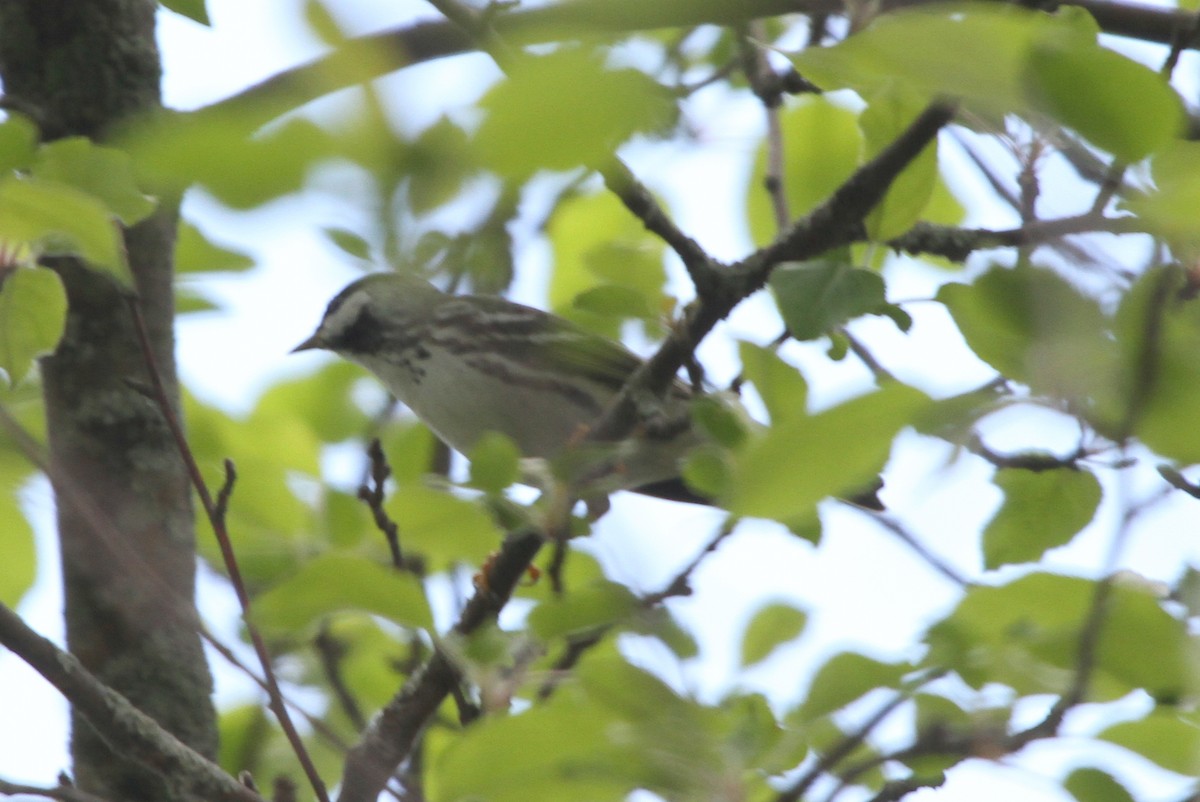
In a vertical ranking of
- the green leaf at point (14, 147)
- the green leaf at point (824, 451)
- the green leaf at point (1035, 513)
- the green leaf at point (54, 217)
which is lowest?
the green leaf at point (824, 451)

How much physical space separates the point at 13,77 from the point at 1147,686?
260 cm

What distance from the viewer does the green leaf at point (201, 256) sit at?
243 cm

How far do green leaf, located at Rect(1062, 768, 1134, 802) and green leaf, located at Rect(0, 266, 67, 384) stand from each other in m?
1.30

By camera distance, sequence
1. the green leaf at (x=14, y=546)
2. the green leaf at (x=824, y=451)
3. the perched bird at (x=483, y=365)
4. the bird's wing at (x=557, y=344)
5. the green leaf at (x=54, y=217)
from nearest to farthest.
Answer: the green leaf at (x=824, y=451), the green leaf at (x=54, y=217), the green leaf at (x=14, y=546), the bird's wing at (x=557, y=344), the perched bird at (x=483, y=365)

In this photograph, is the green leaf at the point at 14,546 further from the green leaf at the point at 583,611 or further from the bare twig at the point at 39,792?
the green leaf at the point at 583,611

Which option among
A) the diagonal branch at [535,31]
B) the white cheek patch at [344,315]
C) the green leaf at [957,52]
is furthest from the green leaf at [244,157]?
the white cheek patch at [344,315]

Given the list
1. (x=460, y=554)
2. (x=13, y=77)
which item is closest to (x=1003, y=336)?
(x=460, y=554)

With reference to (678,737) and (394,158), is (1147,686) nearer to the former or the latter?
(678,737)

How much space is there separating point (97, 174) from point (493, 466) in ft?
2.15

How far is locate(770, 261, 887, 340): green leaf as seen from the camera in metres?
1.53

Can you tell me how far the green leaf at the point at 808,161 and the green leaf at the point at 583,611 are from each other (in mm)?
1684

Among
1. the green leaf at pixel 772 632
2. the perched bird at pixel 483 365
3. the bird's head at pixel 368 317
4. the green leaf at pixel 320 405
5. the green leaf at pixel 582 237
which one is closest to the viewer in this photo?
the green leaf at pixel 772 632

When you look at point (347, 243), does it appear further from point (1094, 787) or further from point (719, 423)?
point (1094, 787)

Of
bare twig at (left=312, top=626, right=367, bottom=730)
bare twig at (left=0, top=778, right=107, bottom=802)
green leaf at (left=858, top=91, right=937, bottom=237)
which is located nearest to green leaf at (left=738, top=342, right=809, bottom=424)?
green leaf at (left=858, top=91, right=937, bottom=237)
